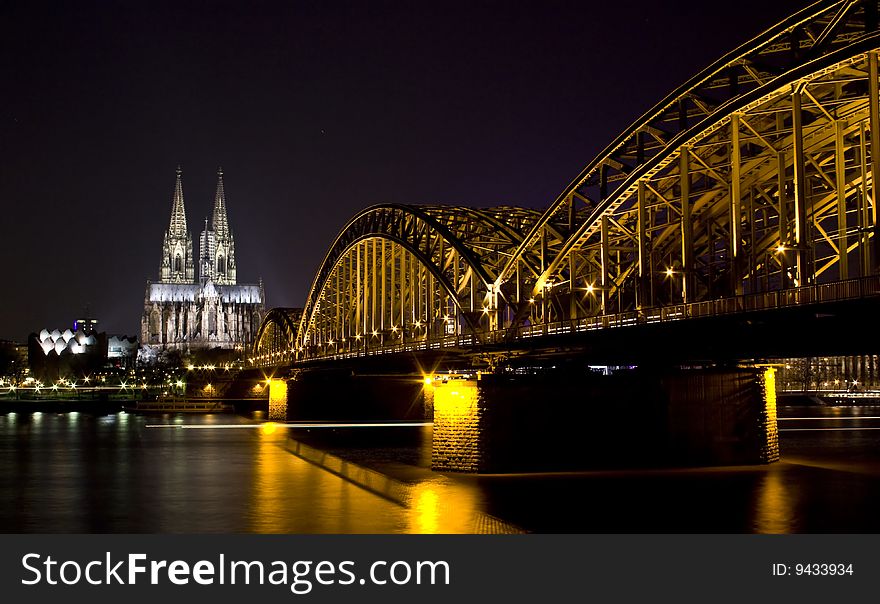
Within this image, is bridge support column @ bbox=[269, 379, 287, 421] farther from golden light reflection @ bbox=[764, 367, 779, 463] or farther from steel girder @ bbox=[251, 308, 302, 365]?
golden light reflection @ bbox=[764, 367, 779, 463]

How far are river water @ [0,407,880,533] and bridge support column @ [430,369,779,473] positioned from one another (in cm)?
95

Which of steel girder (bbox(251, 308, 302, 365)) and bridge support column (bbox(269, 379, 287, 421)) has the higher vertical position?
steel girder (bbox(251, 308, 302, 365))

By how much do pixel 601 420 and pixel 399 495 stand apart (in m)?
10.5

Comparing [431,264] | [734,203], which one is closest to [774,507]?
[734,203]

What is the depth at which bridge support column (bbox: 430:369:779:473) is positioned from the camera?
48156 mm

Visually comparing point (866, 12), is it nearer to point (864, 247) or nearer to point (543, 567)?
point (864, 247)

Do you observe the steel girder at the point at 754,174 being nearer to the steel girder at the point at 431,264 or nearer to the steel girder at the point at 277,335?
the steel girder at the point at 431,264

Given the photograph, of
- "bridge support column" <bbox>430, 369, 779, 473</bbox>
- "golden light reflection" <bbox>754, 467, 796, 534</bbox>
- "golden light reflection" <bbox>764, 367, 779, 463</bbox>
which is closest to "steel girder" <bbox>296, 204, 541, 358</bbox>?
"bridge support column" <bbox>430, 369, 779, 473</bbox>

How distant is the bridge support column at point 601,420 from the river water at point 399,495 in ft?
3.13

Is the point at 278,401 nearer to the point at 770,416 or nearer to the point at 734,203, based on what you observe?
the point at 770,416

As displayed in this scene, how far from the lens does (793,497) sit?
138ft

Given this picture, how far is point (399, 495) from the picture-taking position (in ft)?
142

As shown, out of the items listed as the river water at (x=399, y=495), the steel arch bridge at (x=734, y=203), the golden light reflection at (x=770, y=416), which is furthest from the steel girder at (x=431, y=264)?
the golden light reflection at (x=770, y=416)

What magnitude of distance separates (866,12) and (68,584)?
94.8 feet
